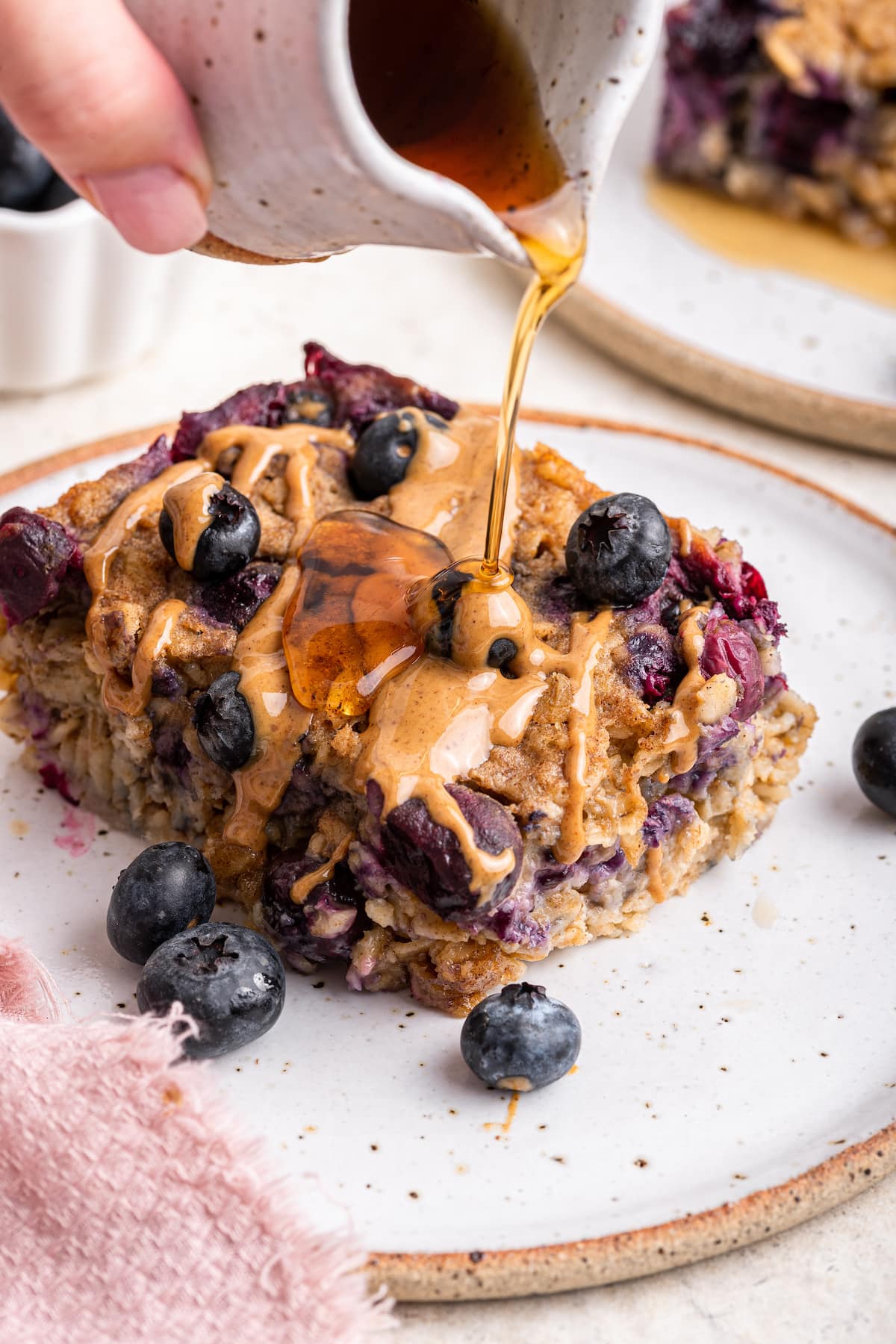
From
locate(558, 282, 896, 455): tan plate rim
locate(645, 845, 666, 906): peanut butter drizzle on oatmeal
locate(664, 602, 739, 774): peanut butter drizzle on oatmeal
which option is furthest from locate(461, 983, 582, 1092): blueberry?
locate(558, 282, 896, 455): tan plate rim

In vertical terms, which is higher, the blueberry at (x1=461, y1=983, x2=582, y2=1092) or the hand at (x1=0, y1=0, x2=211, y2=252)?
the hand at (x1=0, y1=0, x2=211, y2=252)

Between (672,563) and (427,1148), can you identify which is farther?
(672,563)

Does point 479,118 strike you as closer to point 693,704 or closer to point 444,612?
point 444,612

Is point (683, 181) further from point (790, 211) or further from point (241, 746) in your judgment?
point (241, 746)

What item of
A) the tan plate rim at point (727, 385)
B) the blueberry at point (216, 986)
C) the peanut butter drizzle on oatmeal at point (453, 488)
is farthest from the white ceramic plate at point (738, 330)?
the blueberry at point (216, 986)

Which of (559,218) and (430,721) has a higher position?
(559,218)

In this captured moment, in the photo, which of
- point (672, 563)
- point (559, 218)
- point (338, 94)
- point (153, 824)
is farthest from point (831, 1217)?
point (338, 94)

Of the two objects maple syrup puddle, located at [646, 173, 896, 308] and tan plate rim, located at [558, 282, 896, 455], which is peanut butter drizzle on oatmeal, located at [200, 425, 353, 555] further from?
maple syrup puddle, located at [646, 173, 896, 308]
